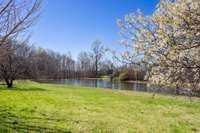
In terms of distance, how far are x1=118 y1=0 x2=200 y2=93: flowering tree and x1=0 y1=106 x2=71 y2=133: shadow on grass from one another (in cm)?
309

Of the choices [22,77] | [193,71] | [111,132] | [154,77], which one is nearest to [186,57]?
[193,71]

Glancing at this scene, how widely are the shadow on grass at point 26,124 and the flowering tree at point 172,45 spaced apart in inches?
122

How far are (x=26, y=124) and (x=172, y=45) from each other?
4602 mm

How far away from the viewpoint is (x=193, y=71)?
2885 millimetres

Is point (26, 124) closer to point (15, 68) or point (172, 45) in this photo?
point (172, 45)

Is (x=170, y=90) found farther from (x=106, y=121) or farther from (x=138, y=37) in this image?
(x=106, y=121)

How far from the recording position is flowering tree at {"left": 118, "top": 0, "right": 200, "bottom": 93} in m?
2.91

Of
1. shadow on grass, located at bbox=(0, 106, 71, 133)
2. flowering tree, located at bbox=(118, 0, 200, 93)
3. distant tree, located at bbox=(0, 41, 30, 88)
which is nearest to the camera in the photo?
flowering tree, located at bbox=(118, 0, 200, 93)

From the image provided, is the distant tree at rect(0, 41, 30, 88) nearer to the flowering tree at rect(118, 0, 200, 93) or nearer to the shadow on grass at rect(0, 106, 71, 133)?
the shadow on grass at rect(0, 106, 71, 133)

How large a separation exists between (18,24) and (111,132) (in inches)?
141

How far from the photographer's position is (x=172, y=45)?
9.93 ft

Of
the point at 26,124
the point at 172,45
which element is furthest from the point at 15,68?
the point at 172,45

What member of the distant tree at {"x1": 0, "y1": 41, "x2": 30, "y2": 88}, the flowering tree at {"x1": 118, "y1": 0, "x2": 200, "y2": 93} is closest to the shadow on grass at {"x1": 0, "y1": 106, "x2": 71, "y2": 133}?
the flowering tree at {"x1": 118, "y1": 0, "x2": 200, "y2": 93}

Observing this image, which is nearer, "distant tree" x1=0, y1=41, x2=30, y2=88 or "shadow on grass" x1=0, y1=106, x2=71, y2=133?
"shadow on grass" x1=0, y1=106, x2=71, y2=133
